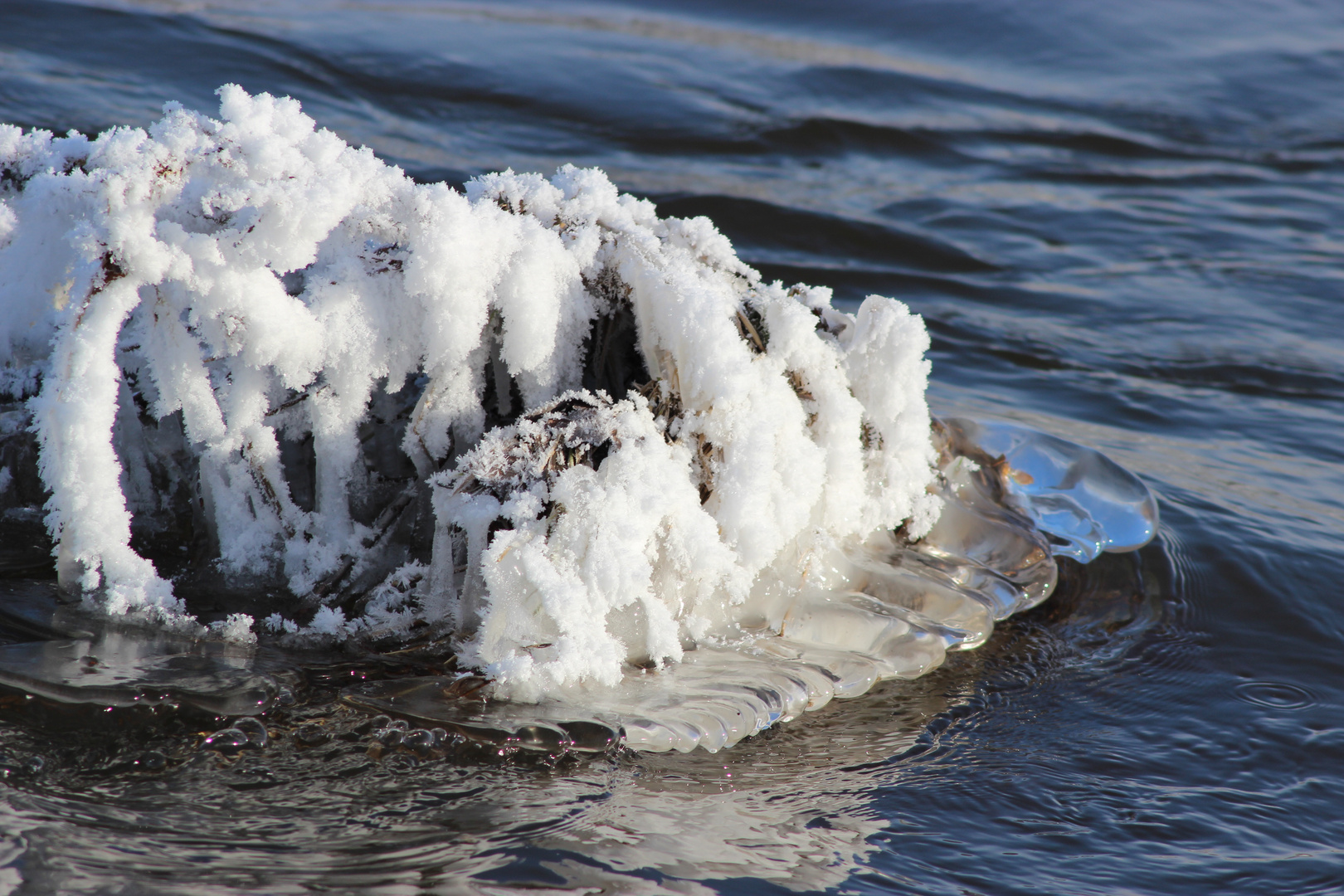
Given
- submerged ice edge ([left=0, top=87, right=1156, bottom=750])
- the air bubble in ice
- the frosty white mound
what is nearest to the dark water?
the air bubble in ice

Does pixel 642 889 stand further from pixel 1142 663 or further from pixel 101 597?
pixel 1142 663

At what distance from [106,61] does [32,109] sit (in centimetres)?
79

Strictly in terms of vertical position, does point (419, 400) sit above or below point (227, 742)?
above

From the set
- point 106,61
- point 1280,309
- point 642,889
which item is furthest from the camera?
point 106,61

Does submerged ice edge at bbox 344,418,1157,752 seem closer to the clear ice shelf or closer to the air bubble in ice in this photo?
the clear ice shelf

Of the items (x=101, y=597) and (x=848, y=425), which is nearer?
(x=101, y=597)

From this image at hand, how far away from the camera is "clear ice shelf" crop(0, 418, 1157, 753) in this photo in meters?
1.66

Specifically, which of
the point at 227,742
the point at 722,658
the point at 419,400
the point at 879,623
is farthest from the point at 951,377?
the point at 227,742

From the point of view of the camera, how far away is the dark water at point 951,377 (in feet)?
4.99

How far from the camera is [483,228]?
1781 mm

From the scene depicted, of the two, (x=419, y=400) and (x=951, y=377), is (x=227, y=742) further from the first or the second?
(x=951, y=377)

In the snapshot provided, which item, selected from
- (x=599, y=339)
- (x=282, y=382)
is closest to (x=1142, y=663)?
(x=599, y=339)

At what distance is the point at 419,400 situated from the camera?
186cm

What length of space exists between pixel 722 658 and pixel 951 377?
2.06m
